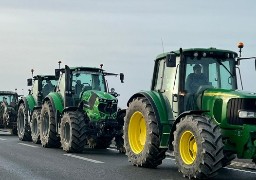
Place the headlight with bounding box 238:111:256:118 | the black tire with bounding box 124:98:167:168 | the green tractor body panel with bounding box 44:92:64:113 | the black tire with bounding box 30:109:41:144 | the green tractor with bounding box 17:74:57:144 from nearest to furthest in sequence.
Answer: the headlight with bounding box 238:111:256:118
the black tire with bounding box 124:98:167:168
the green tractor body panel with bounding box 44:92:64:113
the black tire with bounding box 30:109:41:144
the green tractor with bounding box 17:74:57:144

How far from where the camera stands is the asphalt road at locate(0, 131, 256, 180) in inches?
400

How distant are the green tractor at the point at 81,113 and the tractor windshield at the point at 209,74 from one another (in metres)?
5.15

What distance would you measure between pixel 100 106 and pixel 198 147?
6.91m

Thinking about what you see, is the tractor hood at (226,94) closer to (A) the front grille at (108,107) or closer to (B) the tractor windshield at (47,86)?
(A) the front grille at (108,107)

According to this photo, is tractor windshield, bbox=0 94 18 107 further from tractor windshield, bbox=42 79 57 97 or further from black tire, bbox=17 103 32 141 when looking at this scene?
tractor windshield, bbox=42 79 57 97

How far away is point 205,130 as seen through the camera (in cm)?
919

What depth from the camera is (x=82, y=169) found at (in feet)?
36.8

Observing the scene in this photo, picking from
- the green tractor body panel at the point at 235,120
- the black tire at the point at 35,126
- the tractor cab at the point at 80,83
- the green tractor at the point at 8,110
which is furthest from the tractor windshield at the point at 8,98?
the green tractor body panel at the point at 235,120

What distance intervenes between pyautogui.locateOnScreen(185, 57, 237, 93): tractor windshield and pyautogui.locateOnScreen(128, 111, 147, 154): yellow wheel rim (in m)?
1.87

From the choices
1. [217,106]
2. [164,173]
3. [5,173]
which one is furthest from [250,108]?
[5,173]

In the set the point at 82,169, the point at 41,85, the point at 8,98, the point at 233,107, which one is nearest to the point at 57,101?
the point at 41,85

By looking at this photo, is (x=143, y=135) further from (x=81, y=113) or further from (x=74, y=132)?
(x=81, y=113)

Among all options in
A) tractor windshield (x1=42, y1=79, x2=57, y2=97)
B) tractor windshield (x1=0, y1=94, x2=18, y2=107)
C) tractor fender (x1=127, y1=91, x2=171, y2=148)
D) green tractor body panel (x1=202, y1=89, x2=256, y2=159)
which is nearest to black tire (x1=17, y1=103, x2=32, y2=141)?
tractor windshield (x1=42, y1=79, x2=57, y2=97)

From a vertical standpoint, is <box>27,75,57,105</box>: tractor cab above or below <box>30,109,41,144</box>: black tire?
above
